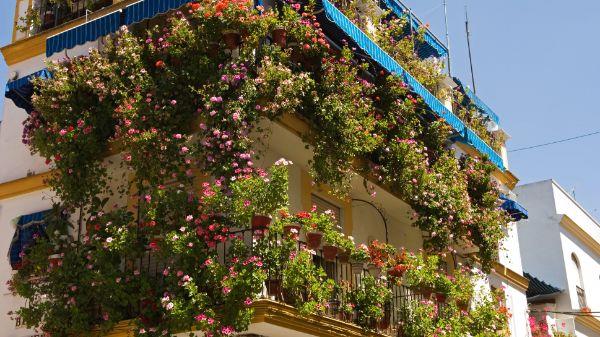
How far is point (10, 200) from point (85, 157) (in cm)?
248

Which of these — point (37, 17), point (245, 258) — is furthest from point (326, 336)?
point (37, 17)

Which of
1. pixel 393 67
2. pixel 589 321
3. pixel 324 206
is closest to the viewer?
pixel 324 206

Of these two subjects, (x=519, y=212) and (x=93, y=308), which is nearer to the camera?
(x=93, y=308)

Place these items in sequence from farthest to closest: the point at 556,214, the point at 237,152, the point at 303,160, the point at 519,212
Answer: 1. the point at 556,214
2. the point at 519,212
3. the point at 303,160
4. the point at 237,152

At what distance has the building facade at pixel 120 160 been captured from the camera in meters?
12.2

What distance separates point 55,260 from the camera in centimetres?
1190

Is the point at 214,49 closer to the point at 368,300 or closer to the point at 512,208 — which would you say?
the point at 368,300

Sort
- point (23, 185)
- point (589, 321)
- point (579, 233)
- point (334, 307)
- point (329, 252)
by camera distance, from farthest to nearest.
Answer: point (579, 233), point (589, 321), point (23, 185), point (334, 307), point (329, 252)

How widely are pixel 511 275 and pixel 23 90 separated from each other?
1183cm

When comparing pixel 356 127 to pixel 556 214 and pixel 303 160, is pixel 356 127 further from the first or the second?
pixel 556 214

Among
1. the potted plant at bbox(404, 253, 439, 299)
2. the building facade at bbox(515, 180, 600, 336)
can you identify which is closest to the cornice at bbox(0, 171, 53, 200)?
the potted plant at bbox(404, 253, 439, 299)

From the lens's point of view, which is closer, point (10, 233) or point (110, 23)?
point (110, 23)

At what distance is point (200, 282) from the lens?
10.6m

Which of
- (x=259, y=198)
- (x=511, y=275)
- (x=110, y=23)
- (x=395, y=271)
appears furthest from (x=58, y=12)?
(x=511, y=275)
